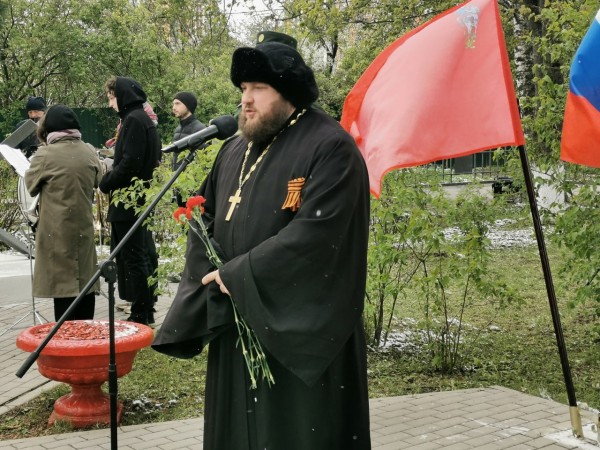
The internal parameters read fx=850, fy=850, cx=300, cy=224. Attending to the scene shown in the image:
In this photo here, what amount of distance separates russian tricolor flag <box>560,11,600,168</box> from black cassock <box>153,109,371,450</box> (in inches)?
63.2

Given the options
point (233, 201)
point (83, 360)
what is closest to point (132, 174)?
point (83, 360)

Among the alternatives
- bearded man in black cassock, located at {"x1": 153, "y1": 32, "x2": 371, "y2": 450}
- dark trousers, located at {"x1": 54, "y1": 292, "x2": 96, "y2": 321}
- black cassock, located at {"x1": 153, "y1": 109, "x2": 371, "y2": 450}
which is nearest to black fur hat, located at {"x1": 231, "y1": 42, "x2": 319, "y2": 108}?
bearded man in black cassock, located at {"x1": 153, "y1": 32, "x2": 371, "y2": 450}

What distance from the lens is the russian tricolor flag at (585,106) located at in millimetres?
4461

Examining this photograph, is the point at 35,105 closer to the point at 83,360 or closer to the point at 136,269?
the point at 136,269

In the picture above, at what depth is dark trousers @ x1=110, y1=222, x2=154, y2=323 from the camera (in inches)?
301

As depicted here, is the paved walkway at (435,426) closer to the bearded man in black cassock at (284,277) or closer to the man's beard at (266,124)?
the bearded man in black cassock at (284,277)

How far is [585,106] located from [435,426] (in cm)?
217

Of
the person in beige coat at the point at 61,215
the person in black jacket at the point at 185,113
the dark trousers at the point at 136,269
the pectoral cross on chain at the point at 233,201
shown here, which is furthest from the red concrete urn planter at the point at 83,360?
the person in black jacket at the point at 185,113

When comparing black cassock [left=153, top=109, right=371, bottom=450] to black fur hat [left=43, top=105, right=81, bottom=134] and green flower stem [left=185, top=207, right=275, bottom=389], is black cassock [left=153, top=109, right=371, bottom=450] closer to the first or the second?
green flower stem [left=185, top=207, right=275, bottom=389]

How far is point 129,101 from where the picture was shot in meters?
7.58

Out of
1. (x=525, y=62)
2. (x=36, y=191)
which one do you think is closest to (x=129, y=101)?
(x=36, y=191)

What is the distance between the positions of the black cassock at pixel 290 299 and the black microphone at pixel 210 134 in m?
0.12

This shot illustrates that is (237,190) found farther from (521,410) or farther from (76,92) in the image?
(76,92)

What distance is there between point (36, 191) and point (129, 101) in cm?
125
